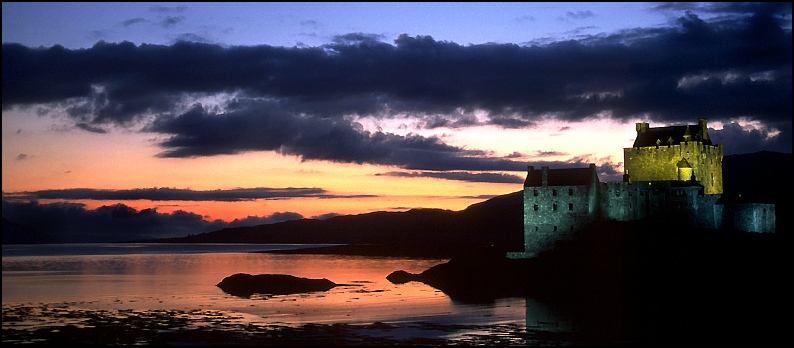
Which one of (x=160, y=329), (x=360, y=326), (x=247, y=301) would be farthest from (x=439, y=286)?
(x=160, y=329)

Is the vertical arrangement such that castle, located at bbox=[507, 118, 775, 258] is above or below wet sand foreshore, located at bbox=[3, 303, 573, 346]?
above

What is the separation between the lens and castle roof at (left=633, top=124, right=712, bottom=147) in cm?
8519

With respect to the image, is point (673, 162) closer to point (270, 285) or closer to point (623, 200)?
point (623, 200)

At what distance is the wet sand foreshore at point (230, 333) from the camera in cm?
4709

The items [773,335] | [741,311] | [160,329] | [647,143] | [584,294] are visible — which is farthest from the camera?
[647,143]

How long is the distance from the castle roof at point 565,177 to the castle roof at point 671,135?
32.2 ft

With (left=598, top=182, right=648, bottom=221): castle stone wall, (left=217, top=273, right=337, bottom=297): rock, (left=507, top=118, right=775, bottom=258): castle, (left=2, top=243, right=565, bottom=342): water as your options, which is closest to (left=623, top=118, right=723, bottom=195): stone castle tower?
(left=507, top=118, right=775, bottom=258): castle

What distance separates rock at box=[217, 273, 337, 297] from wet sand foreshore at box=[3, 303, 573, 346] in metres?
19.2

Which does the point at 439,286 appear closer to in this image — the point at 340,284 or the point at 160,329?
the point at 340,284

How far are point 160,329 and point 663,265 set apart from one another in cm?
A: 4092

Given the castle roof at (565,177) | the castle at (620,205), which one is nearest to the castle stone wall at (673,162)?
the castle at (620,205)

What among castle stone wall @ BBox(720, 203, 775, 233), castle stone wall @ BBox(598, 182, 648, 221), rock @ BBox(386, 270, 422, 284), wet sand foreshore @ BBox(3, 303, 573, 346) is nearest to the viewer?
wet sand foreshore @ BBox(3, 303, 573, 346)

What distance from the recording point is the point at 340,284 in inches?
3593

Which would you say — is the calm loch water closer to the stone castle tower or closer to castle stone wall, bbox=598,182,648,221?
castle stone wall, bbox=598,182,648,221
